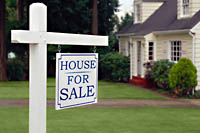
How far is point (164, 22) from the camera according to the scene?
23.7 m

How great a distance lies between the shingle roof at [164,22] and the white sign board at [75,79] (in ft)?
48.5

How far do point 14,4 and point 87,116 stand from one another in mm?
35685

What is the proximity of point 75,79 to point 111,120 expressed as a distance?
297 inches

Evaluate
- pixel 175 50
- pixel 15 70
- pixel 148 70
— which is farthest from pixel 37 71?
pixel 15 70

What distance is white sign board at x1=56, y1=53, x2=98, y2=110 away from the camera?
5023mm

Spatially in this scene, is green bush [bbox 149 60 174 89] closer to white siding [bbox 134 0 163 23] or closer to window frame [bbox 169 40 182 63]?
window frame [bbox 169 40 182 63]

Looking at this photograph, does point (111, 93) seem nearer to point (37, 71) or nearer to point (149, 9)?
point (149, 9)

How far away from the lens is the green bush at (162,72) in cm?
2045

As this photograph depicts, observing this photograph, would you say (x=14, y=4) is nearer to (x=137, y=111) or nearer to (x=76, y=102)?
(x=137, y=111)

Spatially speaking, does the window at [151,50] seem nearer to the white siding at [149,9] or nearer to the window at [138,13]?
the white siding at [149,9]

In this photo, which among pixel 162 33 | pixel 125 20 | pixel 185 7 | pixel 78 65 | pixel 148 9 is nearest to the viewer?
pixel 78 65

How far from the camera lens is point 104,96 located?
735 inches

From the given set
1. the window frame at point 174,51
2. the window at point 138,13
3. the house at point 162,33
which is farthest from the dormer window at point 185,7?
the window at point 138,13

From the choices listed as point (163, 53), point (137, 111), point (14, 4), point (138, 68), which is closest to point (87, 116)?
point (137, 111)
